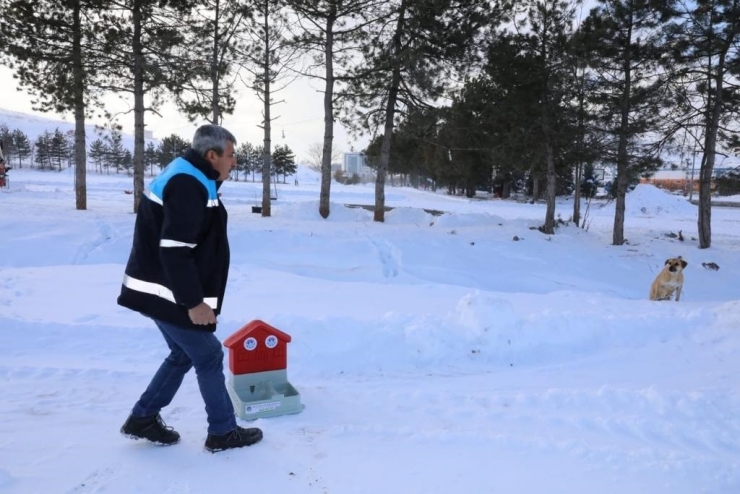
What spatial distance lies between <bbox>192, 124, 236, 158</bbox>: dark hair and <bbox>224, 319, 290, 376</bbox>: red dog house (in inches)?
53.7

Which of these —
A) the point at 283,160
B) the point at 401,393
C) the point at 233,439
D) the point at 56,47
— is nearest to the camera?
the point at 233,439

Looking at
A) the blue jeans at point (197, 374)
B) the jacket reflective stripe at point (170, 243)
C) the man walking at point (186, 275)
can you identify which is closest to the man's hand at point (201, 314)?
the man walking at point (186, 275)

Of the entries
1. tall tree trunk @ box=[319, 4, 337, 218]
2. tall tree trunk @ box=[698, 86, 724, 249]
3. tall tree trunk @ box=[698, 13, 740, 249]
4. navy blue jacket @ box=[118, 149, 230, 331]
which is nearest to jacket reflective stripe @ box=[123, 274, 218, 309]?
navy blue jacket @ box=[118, 149, 230, 331]

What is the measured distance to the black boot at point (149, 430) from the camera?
2.92 meters

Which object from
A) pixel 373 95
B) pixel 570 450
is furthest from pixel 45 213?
pixel 570 450

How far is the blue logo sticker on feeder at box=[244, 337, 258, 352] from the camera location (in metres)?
3.51

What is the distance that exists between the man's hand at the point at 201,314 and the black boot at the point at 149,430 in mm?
818

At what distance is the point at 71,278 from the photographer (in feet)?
23.5

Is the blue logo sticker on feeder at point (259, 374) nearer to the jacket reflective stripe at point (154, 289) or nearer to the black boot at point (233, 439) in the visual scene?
the black boot at point (233, 439)

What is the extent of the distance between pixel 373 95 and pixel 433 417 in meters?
13.6

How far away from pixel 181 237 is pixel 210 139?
1.92ft

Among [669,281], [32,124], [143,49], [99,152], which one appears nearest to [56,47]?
[143,49]

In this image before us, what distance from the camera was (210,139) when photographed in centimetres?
270

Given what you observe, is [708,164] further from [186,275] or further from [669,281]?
[186,275]
